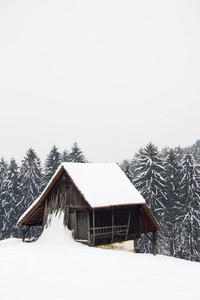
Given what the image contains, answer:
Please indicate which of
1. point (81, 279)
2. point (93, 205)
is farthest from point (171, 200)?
point (81, 279)

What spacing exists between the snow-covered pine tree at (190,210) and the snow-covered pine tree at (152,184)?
2648 mm

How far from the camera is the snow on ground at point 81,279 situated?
829 cm

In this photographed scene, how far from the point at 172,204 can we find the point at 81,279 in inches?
1124

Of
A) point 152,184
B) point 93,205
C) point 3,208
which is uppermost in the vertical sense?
point 152,184

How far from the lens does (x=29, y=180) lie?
4434cm

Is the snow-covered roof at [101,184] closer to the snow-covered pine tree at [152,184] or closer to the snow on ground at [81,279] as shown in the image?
the snow on ground at [81,279]

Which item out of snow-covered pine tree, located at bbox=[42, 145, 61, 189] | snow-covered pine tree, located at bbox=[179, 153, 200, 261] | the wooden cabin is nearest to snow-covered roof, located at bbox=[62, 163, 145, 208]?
the wooden cabin

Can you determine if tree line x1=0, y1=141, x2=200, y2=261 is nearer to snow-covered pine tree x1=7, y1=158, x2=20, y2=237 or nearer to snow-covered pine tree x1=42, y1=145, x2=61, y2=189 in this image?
snow-covered pine tree x1=7, y1=158, x2=20, y2=237

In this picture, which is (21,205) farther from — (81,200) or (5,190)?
(81,200)

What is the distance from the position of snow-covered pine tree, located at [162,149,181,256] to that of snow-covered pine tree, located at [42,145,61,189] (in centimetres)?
1803

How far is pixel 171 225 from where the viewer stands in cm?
3538

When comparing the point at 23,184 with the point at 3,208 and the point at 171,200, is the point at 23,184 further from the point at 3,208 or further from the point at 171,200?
the point at 171,200

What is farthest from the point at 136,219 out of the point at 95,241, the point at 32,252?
the point at 32,252

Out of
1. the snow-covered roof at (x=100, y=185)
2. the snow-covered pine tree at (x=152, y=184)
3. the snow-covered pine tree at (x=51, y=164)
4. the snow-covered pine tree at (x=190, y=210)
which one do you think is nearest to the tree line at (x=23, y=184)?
the snow-covered pine tree at (x=51, y=164)
